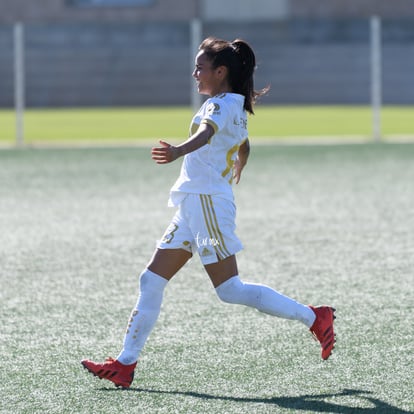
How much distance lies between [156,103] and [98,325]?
103 ft

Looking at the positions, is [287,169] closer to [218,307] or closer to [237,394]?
[218,307]

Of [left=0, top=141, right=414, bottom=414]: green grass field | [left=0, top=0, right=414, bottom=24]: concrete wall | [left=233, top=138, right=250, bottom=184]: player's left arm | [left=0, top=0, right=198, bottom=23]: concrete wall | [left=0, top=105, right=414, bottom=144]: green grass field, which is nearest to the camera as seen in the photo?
[left=0, top=141, right=414, bottom=414]: green grass field

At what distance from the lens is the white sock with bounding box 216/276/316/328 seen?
16.7 feet

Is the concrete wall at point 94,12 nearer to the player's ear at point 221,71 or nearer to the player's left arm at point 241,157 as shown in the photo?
the player's left arm at point 241,157

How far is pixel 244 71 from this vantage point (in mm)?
5098

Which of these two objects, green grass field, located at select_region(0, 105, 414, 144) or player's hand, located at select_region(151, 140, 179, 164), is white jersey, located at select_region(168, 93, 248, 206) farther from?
green grass field, located at select_region(0, 105, 414, 144)

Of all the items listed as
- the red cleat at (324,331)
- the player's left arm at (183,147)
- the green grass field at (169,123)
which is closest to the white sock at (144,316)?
the player's left arm at (183,147)

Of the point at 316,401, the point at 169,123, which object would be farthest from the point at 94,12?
the point at 316,401

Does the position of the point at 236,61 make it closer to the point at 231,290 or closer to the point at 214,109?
the point at 214,109

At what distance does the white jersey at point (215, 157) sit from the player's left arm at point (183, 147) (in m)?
0.11

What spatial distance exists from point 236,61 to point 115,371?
4.80 ft

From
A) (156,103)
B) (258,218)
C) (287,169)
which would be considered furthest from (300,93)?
(258,218)

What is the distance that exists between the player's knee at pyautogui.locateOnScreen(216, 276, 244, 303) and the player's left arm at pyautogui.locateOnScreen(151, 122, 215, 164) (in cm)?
68

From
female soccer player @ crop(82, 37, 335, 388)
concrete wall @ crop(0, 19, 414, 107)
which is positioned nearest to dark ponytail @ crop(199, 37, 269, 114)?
female soccer player @ crop(82, 37, 335, 388)
